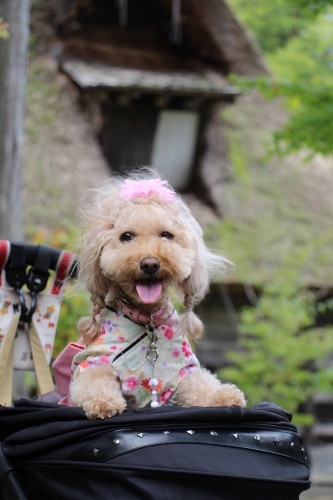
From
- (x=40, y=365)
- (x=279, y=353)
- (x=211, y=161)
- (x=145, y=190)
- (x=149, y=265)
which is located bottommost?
(x=279, y=353)

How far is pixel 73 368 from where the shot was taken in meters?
2.04

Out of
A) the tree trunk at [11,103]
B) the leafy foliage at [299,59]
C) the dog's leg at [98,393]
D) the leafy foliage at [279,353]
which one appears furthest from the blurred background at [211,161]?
the dog's leg at [98,393]

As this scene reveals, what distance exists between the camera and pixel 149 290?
189 cm

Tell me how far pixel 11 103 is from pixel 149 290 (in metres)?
2.58

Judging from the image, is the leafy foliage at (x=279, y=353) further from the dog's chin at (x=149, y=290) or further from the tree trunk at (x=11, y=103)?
the dog's chin at (x=149, y=290)

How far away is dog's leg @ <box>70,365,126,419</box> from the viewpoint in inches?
64.4

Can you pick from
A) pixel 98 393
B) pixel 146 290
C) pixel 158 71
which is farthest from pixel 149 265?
pixel 158 71

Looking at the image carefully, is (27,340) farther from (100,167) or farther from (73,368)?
(100,167)

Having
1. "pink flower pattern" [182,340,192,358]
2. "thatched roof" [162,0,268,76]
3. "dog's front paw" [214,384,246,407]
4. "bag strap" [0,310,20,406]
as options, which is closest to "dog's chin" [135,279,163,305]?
"pink flower pattern" [182,340,192,358]

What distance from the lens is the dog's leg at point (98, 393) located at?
164 centimetres

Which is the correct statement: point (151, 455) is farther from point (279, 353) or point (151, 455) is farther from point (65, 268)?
point (279, 353)

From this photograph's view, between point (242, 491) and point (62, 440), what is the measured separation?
1.66 feet

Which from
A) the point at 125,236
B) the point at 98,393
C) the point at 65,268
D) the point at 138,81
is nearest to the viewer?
the point at 98,393

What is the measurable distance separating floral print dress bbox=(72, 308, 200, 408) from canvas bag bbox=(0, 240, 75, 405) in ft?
1.61
